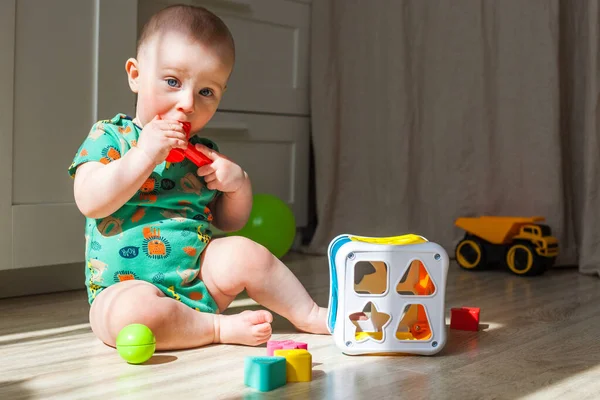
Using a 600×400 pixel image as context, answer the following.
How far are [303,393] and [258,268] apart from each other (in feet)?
1.02

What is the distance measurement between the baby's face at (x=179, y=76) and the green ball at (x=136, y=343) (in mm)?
340

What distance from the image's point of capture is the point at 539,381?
1025 millimetres

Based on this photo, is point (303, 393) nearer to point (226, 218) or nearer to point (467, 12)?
point (226, 218)

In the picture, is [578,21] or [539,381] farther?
[578,21]

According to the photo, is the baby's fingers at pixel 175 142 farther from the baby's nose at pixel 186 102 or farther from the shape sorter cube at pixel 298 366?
the shape sorter cube at pixel 298 366

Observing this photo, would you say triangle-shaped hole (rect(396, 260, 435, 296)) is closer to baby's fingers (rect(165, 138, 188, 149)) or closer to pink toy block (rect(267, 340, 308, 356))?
pink toy block (rect(267, 340, 308, 356))

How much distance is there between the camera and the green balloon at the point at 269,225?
1996mm

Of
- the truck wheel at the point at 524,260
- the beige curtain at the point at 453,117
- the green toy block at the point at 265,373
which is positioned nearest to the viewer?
the green toy block at the point at 265,373

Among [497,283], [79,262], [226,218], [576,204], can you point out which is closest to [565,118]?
[576,204]

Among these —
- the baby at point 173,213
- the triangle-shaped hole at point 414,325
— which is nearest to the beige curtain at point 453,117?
the triangle-shaped hole at point 414,325

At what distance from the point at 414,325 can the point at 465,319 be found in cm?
19

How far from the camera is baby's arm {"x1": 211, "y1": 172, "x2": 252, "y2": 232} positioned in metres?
1.29

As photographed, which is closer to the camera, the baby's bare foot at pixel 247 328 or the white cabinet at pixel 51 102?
the baby's bare foot at pixel 247 328

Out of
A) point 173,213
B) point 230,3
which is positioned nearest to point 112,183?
point 173,213
